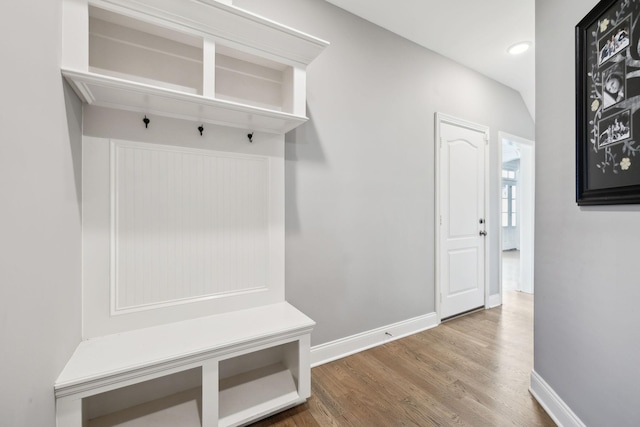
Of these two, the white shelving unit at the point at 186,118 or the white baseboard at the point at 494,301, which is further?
the white baseboard at the point at 494,301

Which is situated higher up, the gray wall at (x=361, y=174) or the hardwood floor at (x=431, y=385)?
Result: the gray wall at (x=361, y=174)

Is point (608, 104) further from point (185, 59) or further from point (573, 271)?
point (185, 59)

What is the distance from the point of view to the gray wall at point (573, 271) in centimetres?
110

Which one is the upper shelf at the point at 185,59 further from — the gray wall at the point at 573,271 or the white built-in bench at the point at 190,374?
the gray wall at the point at 573,271

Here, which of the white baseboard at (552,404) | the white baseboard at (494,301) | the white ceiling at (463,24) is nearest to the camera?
the white baseboard at (552,404)

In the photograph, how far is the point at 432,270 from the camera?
2.81 m

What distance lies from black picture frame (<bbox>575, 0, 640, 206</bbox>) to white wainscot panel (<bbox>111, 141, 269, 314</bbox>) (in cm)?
169

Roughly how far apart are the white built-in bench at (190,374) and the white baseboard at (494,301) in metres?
2.69

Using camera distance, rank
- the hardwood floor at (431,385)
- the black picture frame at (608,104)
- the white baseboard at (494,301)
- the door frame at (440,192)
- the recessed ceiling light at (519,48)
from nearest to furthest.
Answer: the black picture frame at (608,104) < the hardwood floor at (431,385) < the recessed ceiling light at (519,48) < the door frame at (440,192) < the white baseboard at (494,301)

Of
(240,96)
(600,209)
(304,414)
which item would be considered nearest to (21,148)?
(240,96)

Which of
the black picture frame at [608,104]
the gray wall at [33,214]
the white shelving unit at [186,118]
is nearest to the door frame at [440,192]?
the black picture frame at [608,104]

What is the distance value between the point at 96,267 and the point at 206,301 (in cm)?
58

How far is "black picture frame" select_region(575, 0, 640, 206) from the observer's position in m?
1.05

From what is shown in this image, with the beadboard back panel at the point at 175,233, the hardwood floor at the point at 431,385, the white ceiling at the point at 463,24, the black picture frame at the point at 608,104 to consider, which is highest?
the white ceiling at the point at 463,24
